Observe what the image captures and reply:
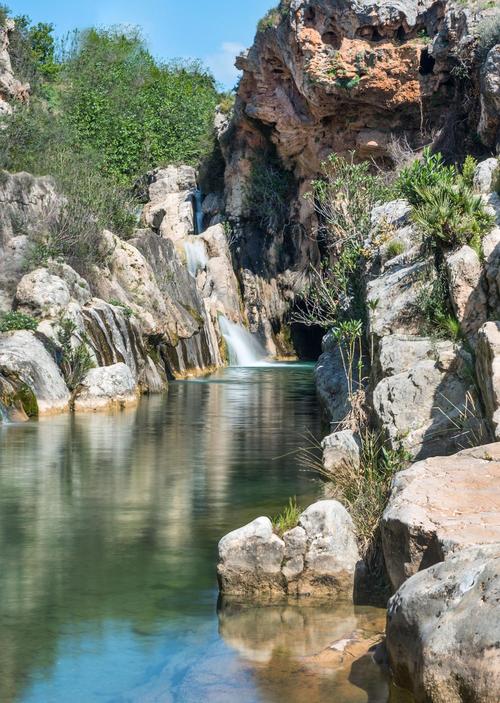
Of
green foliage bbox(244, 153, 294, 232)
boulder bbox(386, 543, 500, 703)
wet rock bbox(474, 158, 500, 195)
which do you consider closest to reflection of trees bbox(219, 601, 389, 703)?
A: boulder bbox(386, 543, 500, 703)

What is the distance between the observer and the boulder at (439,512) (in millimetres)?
7203

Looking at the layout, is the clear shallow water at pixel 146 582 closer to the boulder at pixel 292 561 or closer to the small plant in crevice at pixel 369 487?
the boulder at pixel 292 561

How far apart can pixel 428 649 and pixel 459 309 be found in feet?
27.9

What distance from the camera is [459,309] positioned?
13859mm

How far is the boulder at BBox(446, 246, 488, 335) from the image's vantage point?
13609 millimetres

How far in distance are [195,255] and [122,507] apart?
3030 centimetres

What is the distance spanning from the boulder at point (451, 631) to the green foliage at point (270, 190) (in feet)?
127

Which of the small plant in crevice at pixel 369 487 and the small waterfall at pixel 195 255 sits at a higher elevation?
the small waterfall at pixel 195 255

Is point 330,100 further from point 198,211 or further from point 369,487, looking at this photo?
point 369,487

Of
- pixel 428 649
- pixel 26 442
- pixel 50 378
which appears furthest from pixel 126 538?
pixel 50 378

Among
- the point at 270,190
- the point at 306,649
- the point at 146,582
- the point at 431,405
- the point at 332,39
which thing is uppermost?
the point at 332,39

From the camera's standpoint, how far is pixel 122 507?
12.9 m

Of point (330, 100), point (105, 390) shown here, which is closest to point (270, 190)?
point (330, 100)

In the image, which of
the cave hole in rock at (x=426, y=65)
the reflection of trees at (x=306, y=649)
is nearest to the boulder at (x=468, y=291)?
the reflection of trees at (x=306, y=649)
